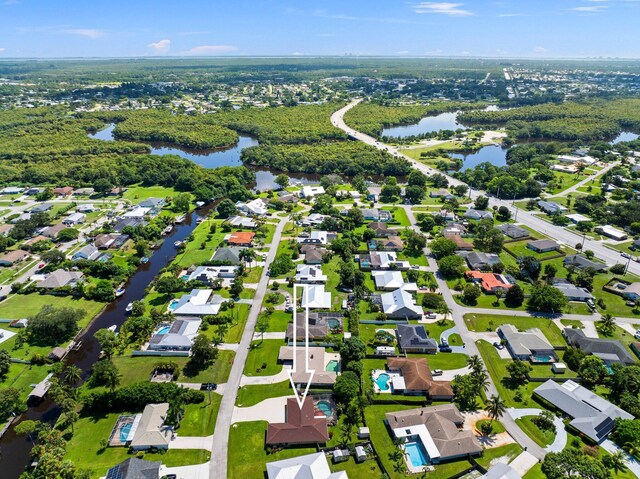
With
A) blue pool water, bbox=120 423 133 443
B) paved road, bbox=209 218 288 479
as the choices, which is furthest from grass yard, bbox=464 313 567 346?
blue pool water, bbox=120 423 133 443

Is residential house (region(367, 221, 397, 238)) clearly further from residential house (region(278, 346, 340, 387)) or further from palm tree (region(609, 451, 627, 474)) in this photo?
palm tree (region(609, 451, 627, 474))

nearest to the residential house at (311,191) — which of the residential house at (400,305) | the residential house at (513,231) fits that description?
the residential house at (513,231)

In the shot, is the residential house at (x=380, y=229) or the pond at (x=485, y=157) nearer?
the residential house at (x=380, y=229)

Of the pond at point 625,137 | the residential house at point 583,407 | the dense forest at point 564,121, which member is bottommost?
the residential house at point 583,407

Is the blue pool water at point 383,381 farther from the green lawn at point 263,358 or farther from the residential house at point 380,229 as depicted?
the residential house at point 380,229

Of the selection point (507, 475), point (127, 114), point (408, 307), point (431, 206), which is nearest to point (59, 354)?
point (408, 307)

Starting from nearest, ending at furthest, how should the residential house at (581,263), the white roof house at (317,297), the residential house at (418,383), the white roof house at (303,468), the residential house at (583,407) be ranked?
the white roof house at (303,468)
the residential house at (583,407)
the residential house at (418,383)
the white roof house at (317,297)
the residential house at (581,263)

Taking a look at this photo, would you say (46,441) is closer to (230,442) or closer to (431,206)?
(230,442)

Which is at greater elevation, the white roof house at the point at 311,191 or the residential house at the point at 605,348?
the white roof house at the point at 311,191
